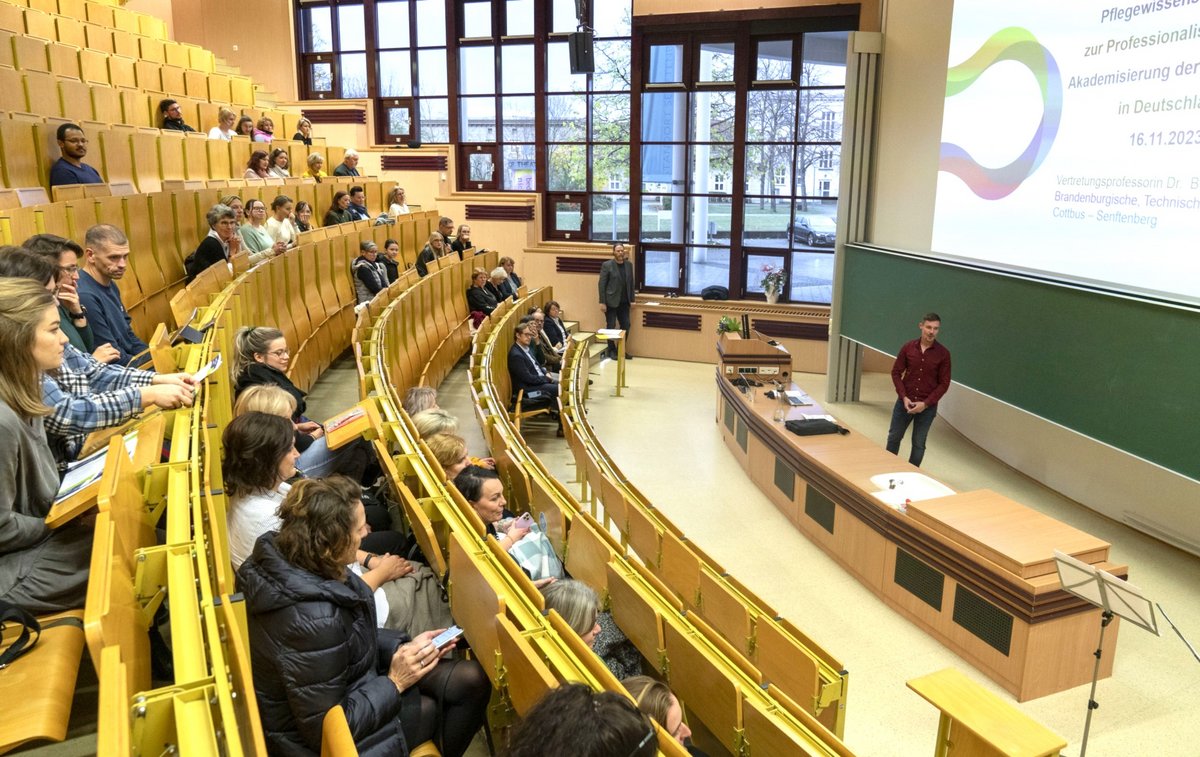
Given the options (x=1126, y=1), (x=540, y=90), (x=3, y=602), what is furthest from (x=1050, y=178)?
(x=540, y=90)

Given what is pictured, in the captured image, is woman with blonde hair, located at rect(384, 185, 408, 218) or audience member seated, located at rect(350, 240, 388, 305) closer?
audience member seated, located at rect(350, 240, 388, 305)

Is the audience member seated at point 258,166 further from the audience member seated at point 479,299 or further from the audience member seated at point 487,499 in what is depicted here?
the audience member seated at point 487,499

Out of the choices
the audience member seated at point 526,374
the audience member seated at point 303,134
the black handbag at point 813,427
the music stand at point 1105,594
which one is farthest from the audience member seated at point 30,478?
the audience member seated at point 303,134

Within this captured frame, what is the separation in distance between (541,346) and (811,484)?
3276mm

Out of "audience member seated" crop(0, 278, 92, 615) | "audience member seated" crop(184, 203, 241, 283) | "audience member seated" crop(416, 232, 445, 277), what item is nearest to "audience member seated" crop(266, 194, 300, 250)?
→ "audience member seated" crop(184, 203, 241, 283)

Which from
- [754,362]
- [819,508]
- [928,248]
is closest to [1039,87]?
[928,248]

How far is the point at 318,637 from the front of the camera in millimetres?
1670

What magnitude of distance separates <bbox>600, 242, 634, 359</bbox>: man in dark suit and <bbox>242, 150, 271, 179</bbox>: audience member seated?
153 inches

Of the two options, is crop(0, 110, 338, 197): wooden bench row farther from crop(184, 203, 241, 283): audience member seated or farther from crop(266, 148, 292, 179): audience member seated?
crop(184, 203, 241, 283): audience member seated

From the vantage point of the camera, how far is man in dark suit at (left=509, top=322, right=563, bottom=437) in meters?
6.47

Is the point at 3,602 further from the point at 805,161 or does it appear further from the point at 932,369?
the point at 805,161

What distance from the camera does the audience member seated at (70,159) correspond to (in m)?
4.57

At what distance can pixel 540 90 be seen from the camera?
1026 cm

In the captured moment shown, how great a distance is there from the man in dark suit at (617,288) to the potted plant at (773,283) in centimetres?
155
